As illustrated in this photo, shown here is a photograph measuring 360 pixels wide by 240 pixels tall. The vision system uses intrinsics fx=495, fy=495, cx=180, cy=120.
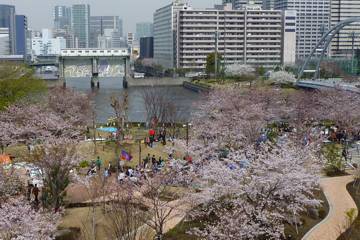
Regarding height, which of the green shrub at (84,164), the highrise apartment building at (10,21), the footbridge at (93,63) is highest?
the highrise apartment building at (10,21)

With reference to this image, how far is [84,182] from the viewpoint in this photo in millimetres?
14172

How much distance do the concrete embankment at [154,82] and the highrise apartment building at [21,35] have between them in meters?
88.9

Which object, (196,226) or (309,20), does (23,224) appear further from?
(309,20)

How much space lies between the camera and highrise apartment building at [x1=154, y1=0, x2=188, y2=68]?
313 feet

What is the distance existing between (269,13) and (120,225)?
84132 millimetres

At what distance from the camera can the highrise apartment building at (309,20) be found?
390 feet

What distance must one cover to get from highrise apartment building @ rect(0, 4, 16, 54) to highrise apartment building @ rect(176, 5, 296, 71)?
8032 cm

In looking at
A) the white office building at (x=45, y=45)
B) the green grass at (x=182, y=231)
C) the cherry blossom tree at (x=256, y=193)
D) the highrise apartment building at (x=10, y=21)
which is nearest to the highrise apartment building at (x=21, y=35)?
the highrise apartment building at (x=10, y=21)

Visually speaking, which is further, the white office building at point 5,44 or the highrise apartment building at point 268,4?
the white office building at point 5,44

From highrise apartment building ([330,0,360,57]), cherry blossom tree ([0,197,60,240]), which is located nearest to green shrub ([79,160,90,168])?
cherry blossom tree ([0,197,60,240])

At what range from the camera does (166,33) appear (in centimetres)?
10075

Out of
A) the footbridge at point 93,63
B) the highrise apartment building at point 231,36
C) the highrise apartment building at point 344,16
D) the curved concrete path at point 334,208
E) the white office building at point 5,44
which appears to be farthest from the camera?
the white office building at point 5,44

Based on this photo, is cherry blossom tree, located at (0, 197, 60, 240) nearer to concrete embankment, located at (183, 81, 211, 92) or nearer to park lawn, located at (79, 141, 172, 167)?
park lawn, located at (79, 141, 172, 167)

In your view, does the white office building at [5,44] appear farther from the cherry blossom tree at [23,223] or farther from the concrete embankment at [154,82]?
the cherry blossom tree at [23,223]
